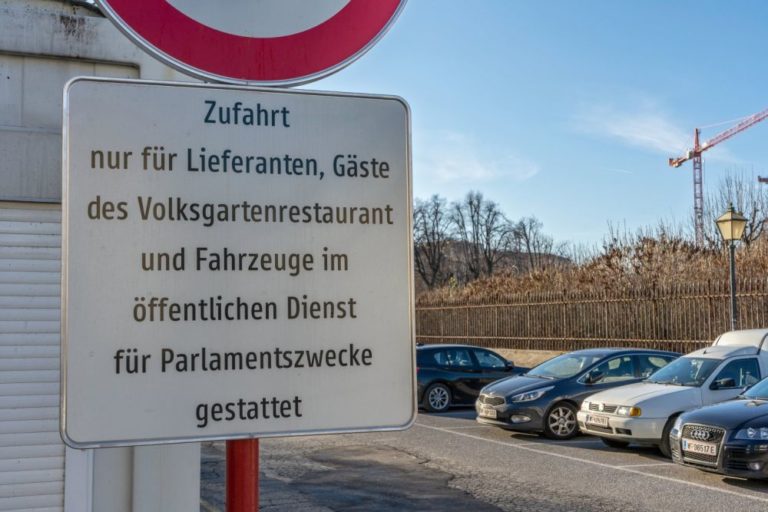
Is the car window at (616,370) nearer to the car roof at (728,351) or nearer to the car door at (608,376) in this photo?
the car door at (608,376)

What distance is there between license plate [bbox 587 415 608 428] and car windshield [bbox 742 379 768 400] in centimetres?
214

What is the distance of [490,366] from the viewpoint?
61.0ft

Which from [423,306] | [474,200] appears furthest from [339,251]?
[474,200]

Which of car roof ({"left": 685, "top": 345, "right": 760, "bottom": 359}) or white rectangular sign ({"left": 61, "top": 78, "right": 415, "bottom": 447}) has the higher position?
white rectangular sign ({"left": 61, "top": 78, "right": 415, "bottom": 447})

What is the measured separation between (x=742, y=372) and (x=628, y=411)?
186 cm

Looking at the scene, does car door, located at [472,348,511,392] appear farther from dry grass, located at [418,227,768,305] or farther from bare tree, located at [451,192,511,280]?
bare tree, located at [451,192,511,280]

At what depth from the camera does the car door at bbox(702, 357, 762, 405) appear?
39.5ft

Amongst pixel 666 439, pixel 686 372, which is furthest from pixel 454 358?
pixel 666 439

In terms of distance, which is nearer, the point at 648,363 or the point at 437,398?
the point at 648,363

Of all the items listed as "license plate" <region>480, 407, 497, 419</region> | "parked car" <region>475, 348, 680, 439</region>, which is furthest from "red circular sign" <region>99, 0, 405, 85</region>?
"license plate" <region>480, 407, 497, 419</region>

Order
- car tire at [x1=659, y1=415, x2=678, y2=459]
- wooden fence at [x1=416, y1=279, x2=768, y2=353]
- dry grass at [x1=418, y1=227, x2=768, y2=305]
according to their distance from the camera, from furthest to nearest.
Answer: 1. dry grass at [x1=418, y1=227, x2=768, y2=305]
2. wooden fence at [x1=416, y1=279, x2=768, y2=353]
3. car tire at [x1=659, y1=415, x2=678, y2=459]

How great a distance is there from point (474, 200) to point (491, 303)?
160ft

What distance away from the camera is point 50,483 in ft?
14.8

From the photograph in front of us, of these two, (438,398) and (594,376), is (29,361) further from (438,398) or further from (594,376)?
(438,398)
